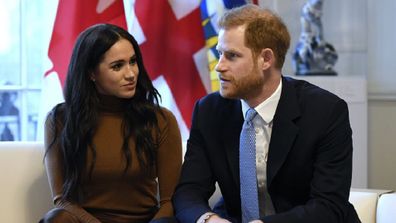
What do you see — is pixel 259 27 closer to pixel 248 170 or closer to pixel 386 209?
pixel 248 170

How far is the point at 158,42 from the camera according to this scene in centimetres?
272

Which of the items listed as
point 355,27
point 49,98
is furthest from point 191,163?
point 355,27

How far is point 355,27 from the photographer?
3045 mm

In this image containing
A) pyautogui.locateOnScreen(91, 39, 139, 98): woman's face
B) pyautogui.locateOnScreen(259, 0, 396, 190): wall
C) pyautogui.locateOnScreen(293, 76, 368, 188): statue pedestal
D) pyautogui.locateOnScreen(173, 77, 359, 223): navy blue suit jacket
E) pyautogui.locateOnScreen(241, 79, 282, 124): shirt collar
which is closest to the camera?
pyautogui.locateOnScreen(173, 77, 359, 223): navy blue suit jacket

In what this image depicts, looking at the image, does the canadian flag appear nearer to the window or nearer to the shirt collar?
the window

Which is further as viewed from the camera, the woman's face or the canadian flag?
the canadian flag

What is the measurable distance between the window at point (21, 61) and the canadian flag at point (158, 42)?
7.8 inches

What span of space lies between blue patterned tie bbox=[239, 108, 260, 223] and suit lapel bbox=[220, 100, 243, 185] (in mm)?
20

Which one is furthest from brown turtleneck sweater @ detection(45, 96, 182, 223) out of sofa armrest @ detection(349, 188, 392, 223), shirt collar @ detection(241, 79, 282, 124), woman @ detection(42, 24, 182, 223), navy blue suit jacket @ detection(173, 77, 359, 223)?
sofa armrest @ detection(349, 188, 392, 223)

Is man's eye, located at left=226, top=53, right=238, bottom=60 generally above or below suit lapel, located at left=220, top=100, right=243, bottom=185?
above

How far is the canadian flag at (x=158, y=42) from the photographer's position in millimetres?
2643

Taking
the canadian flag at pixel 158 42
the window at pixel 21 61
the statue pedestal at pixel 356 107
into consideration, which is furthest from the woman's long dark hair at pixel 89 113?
the statue pedestal at pixel 356 107

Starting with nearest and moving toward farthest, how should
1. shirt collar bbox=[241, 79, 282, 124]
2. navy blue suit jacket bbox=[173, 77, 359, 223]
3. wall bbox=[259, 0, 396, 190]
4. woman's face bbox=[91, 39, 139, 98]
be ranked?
navy blue suit jacket bbox=[173, 77, 359, 223], shirt collar bbox=[241, 79, 282, 124], woman's face bbox=[91, 39, 139, 98], wall bbox=[259, 0, 396, 190]

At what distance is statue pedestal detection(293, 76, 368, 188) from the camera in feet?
9.25
